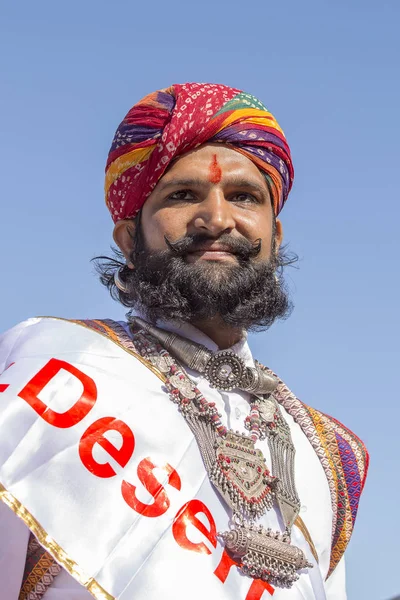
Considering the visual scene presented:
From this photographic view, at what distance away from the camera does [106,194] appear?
192 inches

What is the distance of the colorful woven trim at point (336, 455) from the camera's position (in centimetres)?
459

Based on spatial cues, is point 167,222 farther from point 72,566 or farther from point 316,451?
point 72,566

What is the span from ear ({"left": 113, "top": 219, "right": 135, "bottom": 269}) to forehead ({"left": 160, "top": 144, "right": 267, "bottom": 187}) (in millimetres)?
356

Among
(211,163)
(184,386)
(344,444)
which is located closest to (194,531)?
(184,386)

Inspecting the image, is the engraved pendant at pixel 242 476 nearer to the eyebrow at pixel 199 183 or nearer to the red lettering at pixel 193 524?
the red lettering at pixel 193 524

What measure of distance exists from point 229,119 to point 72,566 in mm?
2219

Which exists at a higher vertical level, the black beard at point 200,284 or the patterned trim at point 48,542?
the black beard at point 200,284

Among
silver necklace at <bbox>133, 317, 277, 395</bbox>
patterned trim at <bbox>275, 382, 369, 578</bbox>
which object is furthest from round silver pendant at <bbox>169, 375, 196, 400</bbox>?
patterned trim at <bbox>275, 382, 369, 578</bbox>

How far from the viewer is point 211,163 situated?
4.52 metres

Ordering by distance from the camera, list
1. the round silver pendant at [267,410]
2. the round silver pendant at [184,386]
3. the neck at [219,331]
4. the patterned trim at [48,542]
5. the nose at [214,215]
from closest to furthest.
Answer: the patterned trim at [48,542], the round silver pendant at [184,386], the nose at [214,215], the round silver pendant at [267,410], the neck at [219,331]

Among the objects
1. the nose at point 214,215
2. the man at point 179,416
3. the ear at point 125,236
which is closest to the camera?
the man at point 179,416

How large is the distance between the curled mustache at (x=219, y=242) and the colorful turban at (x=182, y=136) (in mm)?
337

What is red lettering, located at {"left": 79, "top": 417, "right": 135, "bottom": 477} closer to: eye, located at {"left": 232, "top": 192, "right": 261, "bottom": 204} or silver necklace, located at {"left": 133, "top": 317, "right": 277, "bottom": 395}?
silver necklace, located at {"left": 133, "top": 317, "right": 277, "bottom": 395}

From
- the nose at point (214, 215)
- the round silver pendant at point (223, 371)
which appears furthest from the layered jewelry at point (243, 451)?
the nose at point (214, 215)
